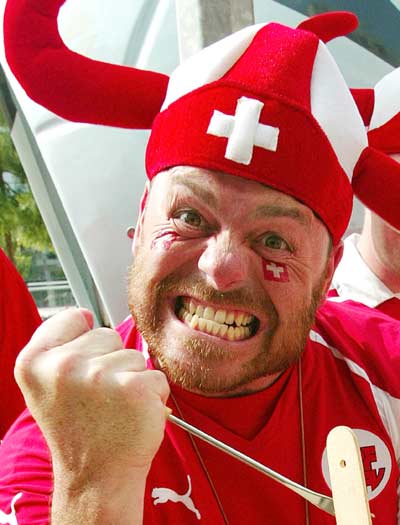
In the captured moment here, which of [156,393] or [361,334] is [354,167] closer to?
[361,334]

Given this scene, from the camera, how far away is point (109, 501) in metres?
0.74

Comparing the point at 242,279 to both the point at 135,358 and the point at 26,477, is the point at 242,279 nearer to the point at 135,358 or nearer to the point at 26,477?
the point at 135,358

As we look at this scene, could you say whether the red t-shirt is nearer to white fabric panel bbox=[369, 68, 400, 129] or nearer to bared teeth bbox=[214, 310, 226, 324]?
bared teeth bbox=[214, 310, 226, 324]

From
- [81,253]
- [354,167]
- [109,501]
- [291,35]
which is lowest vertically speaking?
[81,253]

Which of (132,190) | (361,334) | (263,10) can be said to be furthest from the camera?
(132,190)

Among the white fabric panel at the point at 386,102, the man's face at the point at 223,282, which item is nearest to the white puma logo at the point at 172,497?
the man's face at the point at 223,282

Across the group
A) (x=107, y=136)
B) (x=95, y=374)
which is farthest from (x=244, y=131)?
(x=107, y=136)

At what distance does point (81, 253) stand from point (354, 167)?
2266 millimetres

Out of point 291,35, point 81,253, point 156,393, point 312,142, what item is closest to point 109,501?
point 156,393

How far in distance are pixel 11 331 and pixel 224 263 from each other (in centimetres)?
57

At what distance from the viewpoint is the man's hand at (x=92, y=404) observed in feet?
2.33

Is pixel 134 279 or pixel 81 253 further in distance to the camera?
pixel 81 253

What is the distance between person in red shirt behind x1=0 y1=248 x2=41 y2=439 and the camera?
52.4 inches

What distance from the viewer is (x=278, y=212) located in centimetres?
98
